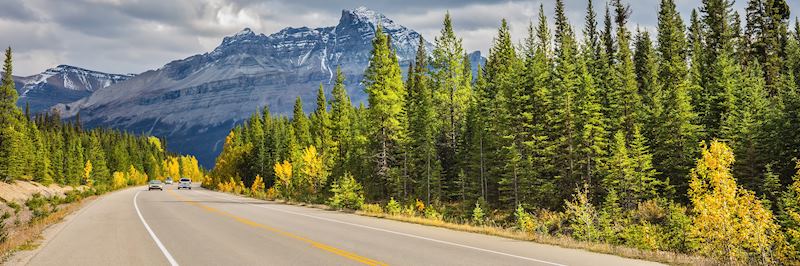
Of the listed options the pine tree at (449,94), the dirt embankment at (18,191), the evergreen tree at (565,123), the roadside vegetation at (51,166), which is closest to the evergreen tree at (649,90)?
the evergreen tree at (565,123)

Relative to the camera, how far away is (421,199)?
43625 mm

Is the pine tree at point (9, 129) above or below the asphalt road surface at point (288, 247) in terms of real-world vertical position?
→ above

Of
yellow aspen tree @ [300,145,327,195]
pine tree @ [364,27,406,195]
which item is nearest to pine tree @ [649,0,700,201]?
pine tree @ [364,27,406,195]

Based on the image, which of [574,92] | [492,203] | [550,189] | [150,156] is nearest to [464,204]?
[492,203]

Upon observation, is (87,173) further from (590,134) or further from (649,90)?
(649,90)

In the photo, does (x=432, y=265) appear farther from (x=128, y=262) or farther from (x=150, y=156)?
(x=150, y=156)

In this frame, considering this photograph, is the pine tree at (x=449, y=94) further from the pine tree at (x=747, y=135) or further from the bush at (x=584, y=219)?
the pine tree at (x=747, y=135)

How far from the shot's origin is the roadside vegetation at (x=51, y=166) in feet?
97.8

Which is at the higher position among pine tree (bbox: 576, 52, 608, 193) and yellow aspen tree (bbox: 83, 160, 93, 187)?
pine tree (bbox: 576, 52, 608, 193)

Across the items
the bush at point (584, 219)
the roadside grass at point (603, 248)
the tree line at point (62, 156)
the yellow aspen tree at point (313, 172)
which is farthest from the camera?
the tree line at point (62, 156)

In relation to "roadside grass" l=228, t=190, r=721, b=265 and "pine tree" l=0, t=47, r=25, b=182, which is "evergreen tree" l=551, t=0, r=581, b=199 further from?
"pine tree" l=0, t=47, r=25, b=182

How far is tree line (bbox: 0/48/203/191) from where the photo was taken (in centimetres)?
6650

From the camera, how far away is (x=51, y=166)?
95.5 m

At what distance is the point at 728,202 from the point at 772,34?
5290 centimetres
